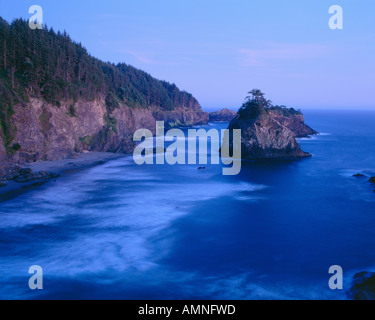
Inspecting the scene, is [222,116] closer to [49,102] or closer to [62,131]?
[62,131]

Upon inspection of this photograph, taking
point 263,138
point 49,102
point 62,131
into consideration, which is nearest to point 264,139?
point 263,138

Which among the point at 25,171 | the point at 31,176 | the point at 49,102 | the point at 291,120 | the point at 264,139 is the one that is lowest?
the point at 31,176

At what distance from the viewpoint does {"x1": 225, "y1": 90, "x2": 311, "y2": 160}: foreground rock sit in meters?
39.8

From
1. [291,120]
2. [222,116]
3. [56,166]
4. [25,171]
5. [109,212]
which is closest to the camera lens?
[109,212]

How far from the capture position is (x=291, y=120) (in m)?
66.9

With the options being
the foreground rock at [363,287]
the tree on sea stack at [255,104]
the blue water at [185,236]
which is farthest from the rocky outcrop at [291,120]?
the foreground rock at [363,287]

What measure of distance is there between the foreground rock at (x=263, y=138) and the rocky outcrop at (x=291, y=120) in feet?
81.6

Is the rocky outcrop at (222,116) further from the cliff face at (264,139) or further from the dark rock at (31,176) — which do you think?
the dark rock at (31,176)

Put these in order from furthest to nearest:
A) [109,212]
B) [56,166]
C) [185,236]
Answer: [56,166], [109,212], [185,236]

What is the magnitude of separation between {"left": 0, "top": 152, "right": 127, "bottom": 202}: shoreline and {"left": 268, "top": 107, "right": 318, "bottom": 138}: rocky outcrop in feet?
119

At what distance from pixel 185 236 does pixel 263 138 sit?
24973mm

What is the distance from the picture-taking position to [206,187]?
2803 cm

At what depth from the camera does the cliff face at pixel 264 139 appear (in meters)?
39.7
